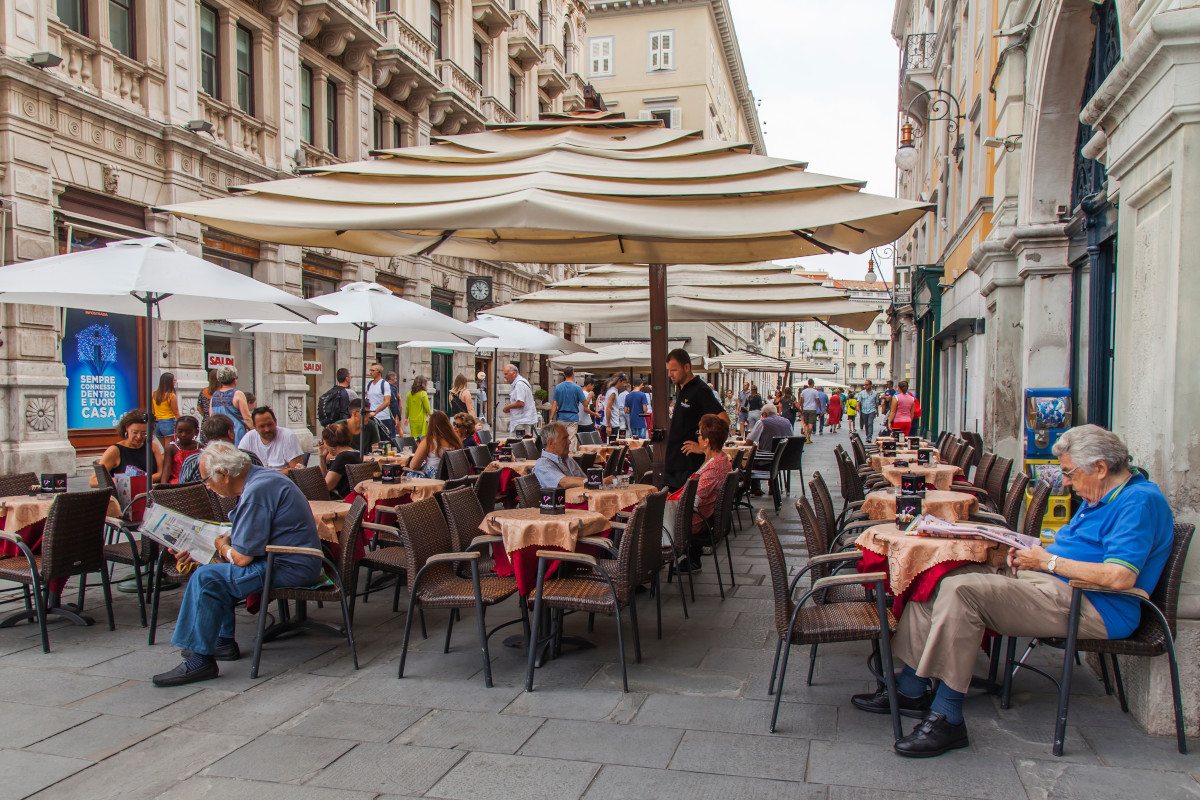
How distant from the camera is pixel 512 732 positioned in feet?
12.5

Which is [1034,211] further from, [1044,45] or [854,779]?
[854,779]

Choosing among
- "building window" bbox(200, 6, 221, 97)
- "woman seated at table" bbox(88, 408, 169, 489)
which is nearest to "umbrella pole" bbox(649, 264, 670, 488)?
"woman seated at table" bbox(88, 408, 169, 489)

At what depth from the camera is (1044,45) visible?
7691mm

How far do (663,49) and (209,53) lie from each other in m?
36.3

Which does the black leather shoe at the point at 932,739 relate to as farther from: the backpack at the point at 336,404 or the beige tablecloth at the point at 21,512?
the backpack at the point at 336,404

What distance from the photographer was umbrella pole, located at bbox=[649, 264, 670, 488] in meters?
6.59

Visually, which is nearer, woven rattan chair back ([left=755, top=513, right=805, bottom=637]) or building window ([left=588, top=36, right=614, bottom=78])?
woven rattan chair back ([left=755, top=513, right=805, bottom=637])

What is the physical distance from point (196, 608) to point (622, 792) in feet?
8.45

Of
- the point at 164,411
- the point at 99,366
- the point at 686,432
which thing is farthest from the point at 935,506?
the point at 99,366

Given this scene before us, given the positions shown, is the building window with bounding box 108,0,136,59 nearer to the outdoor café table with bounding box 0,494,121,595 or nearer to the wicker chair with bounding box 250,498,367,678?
the outdoor café table with bounding box 0,494,121,595

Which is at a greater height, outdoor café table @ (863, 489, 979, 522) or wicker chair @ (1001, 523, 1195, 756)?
outdoor café table @ (863, 489, 979, 522)

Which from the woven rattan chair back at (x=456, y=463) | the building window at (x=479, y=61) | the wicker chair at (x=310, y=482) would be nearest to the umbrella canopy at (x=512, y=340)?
the woven rattan chair back at (x=456, y=463)

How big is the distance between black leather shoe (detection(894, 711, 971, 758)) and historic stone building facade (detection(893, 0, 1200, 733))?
908mm

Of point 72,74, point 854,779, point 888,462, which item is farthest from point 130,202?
point 854,779
